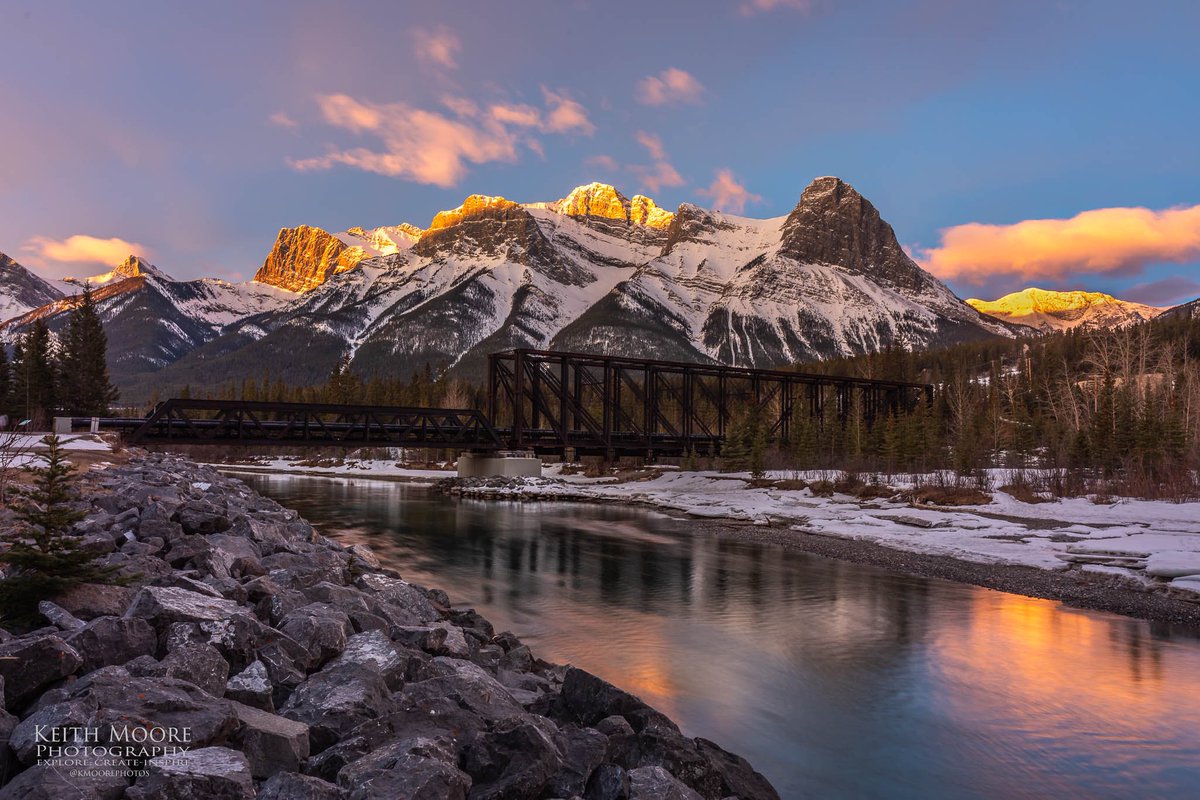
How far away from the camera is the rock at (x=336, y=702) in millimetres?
7082

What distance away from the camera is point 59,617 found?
25.5 feet

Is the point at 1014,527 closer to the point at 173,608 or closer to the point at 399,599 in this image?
the point at 399,599

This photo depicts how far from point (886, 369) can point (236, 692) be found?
558 feet

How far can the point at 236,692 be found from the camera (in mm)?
7246

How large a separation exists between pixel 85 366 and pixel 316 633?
316 feet

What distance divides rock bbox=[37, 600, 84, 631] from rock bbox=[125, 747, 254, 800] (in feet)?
10.5

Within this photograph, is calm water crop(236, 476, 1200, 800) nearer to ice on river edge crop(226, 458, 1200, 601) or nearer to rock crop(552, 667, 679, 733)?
rock crop(552, 667, 679, 733)

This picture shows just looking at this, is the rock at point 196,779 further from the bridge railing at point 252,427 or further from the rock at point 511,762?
the bridge railing at point 252,427

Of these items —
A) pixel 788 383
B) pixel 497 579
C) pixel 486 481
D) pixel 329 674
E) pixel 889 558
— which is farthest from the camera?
pixel 788 383

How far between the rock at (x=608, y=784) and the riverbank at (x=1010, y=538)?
19.4 m

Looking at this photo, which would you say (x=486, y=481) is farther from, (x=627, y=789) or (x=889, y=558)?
(x=627, y=789)

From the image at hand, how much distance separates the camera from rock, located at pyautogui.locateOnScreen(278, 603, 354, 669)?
883 cm

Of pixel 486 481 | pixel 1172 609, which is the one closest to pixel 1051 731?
pixel 1172 609

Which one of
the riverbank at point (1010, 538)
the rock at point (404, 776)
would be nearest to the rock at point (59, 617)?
the rock at point (404, 776)
